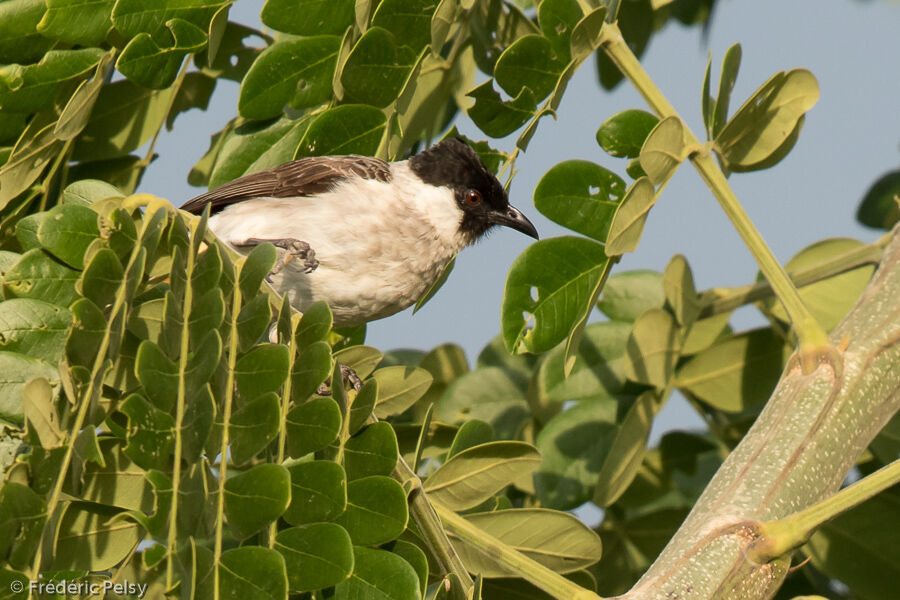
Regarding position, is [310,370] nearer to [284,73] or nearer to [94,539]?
[94,539]

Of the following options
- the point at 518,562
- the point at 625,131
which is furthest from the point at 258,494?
the point at 625,131

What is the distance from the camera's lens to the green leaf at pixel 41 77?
2666mm

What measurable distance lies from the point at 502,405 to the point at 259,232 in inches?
42.3

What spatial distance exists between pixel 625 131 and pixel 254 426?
4.37 feet

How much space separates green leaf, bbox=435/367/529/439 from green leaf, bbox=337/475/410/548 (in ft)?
4.41

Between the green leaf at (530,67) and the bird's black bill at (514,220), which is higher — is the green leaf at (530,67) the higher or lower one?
the higher one

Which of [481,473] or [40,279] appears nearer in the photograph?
[40,279]

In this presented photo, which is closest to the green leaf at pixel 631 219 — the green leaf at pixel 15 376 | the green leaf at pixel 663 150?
the green leaf at pixel 663 150

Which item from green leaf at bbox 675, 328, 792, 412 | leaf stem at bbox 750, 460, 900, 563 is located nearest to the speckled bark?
leaf stem at bbox 750, 460, 900, 563

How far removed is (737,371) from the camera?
10.6 feet

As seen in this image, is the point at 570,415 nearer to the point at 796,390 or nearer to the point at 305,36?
the point at 796,390

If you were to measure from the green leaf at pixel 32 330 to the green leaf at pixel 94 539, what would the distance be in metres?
0.32

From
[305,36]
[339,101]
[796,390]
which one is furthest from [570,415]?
[305,36]

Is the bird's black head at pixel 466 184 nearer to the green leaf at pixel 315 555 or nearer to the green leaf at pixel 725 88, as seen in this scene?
the green leaf at pixel 725 88
